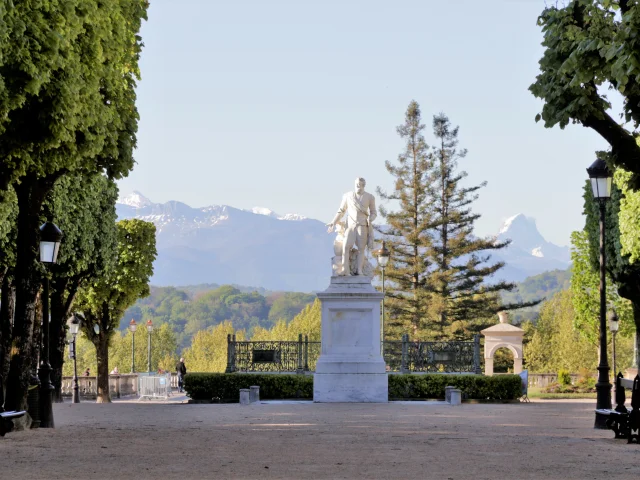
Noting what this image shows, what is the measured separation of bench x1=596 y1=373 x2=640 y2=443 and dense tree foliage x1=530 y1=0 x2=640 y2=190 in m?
2.89

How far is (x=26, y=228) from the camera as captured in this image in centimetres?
1873

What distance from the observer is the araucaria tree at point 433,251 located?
225 feet

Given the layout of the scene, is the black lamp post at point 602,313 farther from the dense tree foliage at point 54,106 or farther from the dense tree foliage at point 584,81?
the dense tree foliage at point 54,106

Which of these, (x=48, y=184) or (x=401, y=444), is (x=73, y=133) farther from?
(x=401, y=444)

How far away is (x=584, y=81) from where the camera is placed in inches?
541

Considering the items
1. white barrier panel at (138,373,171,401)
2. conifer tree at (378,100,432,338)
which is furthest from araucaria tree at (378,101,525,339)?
white barrier panel at (138,373,171,401)

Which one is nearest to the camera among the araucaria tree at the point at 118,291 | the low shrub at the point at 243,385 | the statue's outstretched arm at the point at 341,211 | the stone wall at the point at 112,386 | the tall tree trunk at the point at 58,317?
the statue's outstretched arm at the point at 341,211

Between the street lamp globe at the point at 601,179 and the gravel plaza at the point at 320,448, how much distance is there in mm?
4133

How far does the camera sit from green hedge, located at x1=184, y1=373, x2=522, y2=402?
3200cm

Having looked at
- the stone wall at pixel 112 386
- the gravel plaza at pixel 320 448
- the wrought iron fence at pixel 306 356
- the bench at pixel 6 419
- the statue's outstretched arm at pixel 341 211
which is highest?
the statue's outstretched arm at pixel 341 211

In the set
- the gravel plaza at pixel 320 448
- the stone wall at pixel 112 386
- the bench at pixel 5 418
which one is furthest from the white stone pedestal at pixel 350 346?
the stone wall at pixel 112 386

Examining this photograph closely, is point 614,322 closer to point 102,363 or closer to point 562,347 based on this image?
point 102,363

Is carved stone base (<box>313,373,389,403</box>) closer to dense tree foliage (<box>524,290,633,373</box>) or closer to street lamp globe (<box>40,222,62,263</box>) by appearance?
street lamp globe (<box>40,222,62,263</box>)

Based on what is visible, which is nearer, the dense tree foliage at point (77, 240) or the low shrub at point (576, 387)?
the dense tree foliage at point (77, 240)
